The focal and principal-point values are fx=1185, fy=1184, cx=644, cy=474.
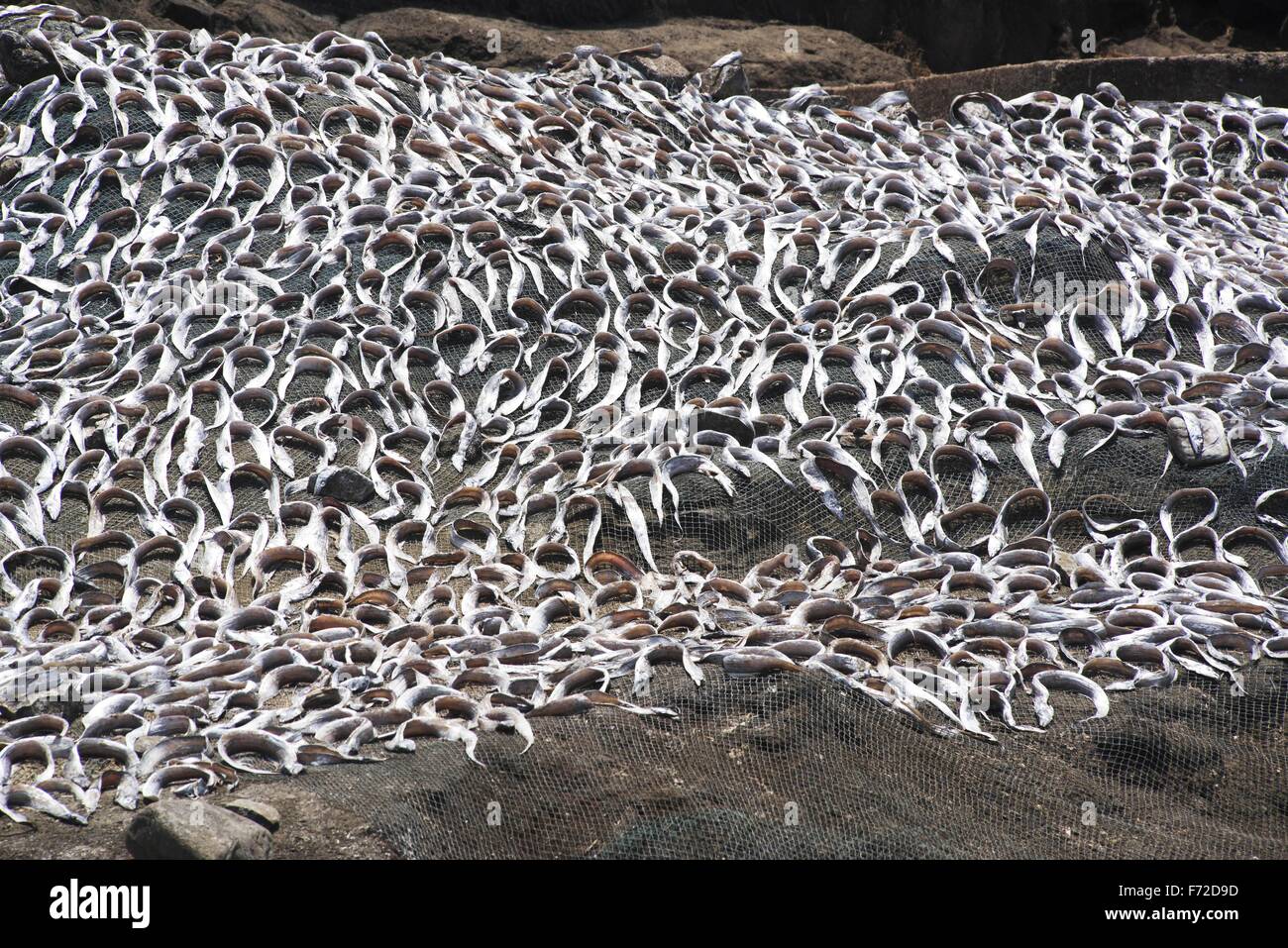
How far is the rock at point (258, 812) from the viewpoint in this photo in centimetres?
281

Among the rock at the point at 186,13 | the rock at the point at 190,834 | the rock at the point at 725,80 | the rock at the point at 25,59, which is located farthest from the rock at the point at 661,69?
the rock at the point at 190,834

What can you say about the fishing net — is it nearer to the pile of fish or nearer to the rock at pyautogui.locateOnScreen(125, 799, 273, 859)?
the pile of fish

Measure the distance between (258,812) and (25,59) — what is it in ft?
16.5

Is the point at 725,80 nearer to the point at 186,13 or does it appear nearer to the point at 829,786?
the point at 186,13

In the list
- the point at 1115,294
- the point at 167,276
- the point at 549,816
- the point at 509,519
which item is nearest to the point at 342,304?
the point at 167,276

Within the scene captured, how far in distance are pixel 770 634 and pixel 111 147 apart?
14.0 ft

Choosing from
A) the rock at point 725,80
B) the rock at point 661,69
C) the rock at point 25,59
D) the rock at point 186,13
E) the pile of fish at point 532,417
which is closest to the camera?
the pile of fish at point 532,417

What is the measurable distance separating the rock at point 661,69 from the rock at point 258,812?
18.1ft

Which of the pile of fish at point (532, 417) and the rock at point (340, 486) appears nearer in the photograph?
the pile of fish at point (532, 417)

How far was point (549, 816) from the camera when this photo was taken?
2852 millimetres

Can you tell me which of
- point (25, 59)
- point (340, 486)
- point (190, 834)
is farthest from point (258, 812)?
point (25, 59)

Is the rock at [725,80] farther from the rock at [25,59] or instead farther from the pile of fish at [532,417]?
the rock at [25,59]

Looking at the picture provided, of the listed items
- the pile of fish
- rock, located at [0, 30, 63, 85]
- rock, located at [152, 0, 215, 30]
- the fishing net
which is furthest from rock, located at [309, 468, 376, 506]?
rock, located at [152, 0, 215, 30]

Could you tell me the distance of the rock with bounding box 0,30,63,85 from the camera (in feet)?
20.3
